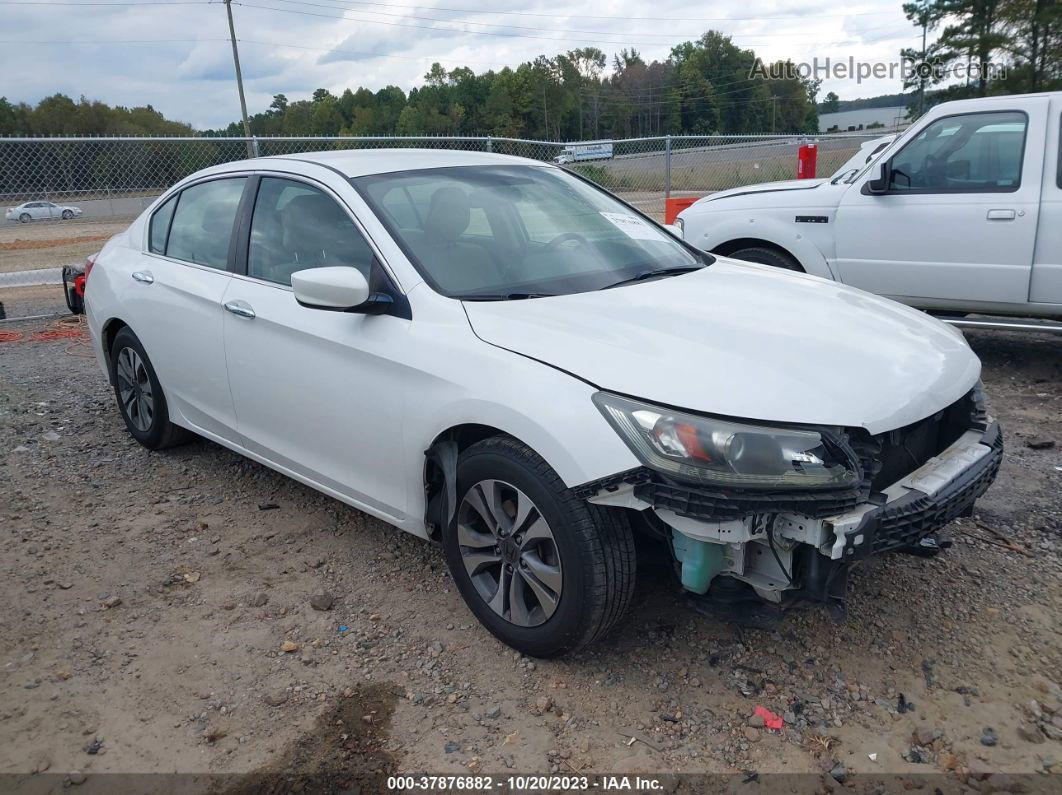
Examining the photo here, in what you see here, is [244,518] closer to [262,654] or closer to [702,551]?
[262,654]

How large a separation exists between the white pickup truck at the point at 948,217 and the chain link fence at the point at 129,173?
3.50 m

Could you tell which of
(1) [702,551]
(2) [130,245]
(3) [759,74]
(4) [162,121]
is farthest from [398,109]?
(1) [702,551]

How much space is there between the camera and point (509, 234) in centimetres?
362

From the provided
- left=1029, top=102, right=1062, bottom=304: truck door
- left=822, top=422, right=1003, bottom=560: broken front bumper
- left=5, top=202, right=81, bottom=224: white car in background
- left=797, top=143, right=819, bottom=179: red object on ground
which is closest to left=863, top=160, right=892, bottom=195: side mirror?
left=1029, top=102, right=1062, bottom=304: truck door

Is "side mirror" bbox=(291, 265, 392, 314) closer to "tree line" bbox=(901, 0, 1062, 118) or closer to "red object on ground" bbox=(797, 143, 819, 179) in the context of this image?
"red object on ground" bbox=(797, 143, 819, 179)

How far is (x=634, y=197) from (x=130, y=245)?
1352 centimetres

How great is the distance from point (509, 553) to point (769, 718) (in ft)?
3.17

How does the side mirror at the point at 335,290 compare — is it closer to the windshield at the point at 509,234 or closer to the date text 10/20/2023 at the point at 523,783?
the windshield at the point at 509,234

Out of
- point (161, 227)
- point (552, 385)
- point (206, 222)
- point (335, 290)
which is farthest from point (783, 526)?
point (161, 227)

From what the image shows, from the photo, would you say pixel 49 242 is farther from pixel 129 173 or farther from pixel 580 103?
pixel 580 103

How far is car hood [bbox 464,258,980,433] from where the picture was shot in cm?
254

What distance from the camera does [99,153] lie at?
36.2ft

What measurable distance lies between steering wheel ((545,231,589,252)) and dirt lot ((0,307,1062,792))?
4.71ft

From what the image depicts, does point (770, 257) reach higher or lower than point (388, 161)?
lower
